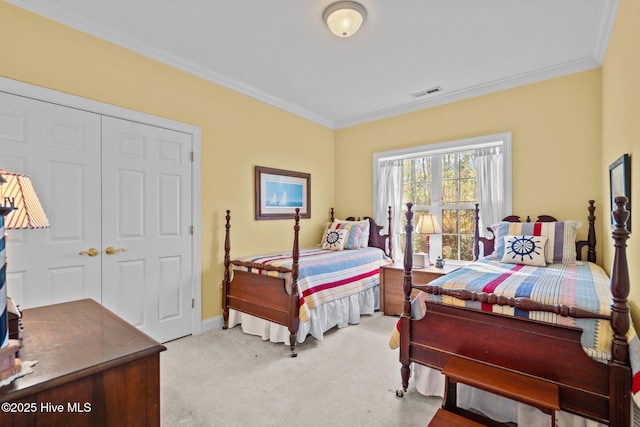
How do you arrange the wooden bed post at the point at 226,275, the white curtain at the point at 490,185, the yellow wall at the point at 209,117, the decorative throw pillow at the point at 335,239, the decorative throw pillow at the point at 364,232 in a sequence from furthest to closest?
the decorative throw pillow at the point at 364,232 < the decorative throw pillow at the point at 335,239 < the white curtain at the point at 490,185 < the wooden bed post at the point at 226,275 < the yellow wall at the point at 209,117

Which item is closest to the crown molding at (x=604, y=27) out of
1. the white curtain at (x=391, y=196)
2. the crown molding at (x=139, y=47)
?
the white curtain at (x=391, y=196)

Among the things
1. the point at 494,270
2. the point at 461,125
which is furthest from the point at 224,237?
the point at 461,125

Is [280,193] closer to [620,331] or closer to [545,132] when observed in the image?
[545,132]

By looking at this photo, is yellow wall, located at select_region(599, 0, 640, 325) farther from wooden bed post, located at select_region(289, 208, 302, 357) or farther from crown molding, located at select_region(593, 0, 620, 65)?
wooden bed post, located at select_region(289, 208, 302, 357)

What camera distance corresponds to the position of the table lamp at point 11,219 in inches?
35.9

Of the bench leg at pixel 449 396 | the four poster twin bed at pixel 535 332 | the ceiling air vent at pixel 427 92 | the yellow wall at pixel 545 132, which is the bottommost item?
the bench leg at pixel 449 396

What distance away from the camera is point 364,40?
2.70 meters

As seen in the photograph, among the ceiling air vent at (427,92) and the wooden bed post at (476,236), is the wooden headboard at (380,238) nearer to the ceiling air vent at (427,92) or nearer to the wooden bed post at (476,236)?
the wooden bed post at (476,236)

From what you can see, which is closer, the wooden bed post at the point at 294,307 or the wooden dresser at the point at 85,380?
the wooden dresser at the point at 85,380

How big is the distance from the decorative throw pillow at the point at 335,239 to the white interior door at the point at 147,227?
6.00 ft

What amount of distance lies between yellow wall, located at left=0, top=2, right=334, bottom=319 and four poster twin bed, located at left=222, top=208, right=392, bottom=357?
26cm

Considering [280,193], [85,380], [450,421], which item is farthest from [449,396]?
[280,193]

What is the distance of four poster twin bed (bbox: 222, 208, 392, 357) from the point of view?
2824 mm

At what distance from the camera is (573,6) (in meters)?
2.28
